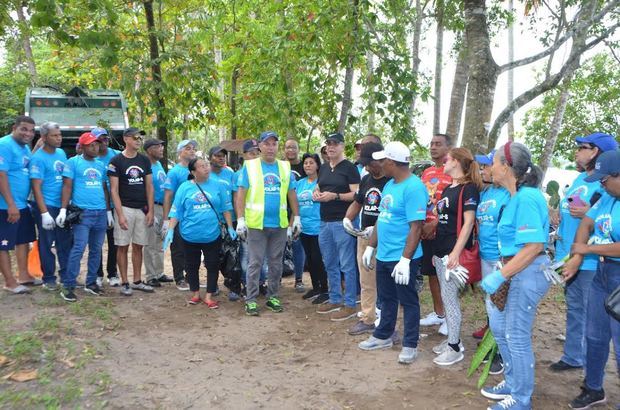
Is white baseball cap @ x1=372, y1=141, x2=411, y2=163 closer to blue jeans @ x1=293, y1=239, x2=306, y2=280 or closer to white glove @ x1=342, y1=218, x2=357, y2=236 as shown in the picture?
white glove @ x1=342, y1=218, x2=357, y2=236

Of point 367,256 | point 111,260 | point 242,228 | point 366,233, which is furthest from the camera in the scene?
point 111,260

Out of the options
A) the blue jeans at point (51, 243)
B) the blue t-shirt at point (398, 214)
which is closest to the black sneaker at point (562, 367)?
the blue t-shirt at point (398, 214)

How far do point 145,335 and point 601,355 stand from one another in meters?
4.13

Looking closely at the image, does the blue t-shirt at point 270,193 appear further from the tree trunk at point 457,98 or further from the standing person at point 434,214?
the tree trunk at point 457,98

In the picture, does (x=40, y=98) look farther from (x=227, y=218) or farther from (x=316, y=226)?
(x=316, y=226)

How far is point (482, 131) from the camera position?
764 centimetres

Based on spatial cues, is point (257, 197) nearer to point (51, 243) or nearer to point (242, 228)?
point (242, 228)

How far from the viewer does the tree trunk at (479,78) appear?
760 cm

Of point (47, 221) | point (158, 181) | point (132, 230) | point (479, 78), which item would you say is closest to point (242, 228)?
point (132, 230)

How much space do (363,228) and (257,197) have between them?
130 cm

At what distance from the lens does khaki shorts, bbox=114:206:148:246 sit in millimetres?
6480

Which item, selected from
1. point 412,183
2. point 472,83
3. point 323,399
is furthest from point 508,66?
point 323,399

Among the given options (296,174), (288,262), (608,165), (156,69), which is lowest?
(288,262)

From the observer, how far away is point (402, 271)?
4.37 meters
